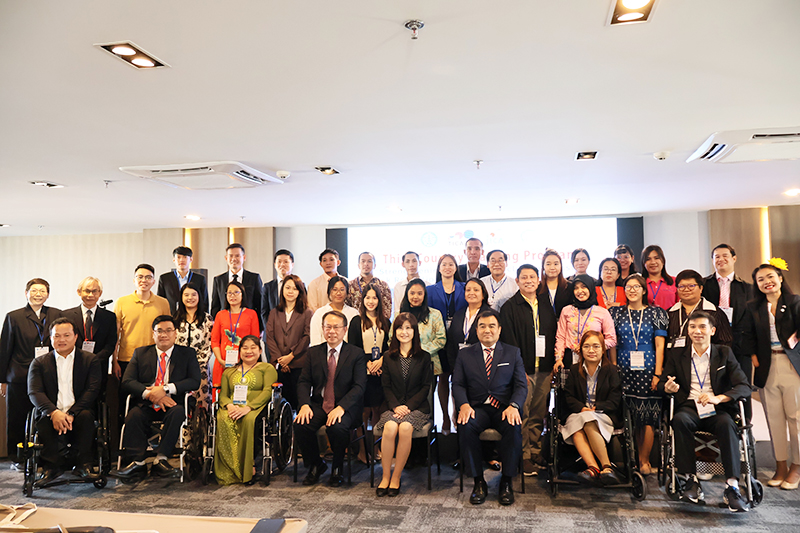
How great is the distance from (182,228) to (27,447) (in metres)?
6.50

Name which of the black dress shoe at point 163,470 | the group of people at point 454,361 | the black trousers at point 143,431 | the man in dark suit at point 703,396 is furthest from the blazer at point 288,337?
the man in dark suit at point 703,396

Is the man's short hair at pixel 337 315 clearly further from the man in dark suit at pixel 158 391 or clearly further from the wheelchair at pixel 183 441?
the wheelchair at pixel 183 441

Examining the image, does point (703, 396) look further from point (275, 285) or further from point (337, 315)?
point (275, 285)

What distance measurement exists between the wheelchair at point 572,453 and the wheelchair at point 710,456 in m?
0.19

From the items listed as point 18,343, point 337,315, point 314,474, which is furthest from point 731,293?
point 18,343

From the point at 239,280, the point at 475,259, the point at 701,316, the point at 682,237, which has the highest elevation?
the point at 682,237

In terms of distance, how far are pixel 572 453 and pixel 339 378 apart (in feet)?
5.91

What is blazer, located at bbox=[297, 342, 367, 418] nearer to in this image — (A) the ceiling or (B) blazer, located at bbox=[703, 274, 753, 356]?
(A) the ceiling

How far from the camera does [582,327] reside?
4.24 meters

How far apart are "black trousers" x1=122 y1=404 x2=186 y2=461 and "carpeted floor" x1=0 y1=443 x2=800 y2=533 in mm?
265

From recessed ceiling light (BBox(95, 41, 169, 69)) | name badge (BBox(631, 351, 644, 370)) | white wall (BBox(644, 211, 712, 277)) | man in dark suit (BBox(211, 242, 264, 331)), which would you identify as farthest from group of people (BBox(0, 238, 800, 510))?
white wall (BBox(644, 211, 712, 277))

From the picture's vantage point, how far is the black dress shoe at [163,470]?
4363 millimetres

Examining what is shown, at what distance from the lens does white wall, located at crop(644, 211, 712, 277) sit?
8758mm

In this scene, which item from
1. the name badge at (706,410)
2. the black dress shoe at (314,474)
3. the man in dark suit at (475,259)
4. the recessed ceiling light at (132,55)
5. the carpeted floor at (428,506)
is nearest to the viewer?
the recessed ceiling light at (132,55)
